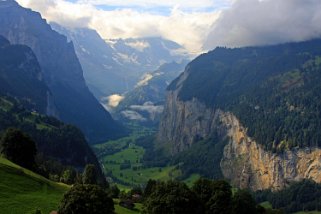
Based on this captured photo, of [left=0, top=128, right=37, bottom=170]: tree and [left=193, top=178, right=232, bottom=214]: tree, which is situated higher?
[left=0, top=128, right=37, bottom=170]: tree

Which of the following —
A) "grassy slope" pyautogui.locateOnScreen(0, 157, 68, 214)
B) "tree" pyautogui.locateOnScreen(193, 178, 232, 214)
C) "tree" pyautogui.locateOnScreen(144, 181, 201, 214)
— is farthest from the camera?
"tree" pyautogui.locateOnScreen(193, 178, 232, 214)

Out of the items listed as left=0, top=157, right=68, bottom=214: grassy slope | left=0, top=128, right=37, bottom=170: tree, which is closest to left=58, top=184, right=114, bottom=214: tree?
left=0, top=157, right=68, bottom=214: grassy slope

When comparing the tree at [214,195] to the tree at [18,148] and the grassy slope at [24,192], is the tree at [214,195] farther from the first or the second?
the tree at [18,148]

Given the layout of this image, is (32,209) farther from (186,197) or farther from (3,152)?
(3,152)

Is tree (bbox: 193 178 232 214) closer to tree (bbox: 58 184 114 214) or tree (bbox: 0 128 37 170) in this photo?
tree (bbox: 58 184 114 214)

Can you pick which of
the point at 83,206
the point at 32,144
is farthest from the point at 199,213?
the point at 32,144
